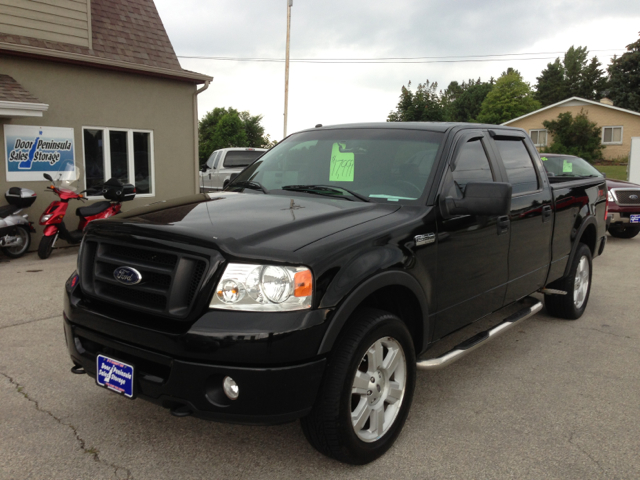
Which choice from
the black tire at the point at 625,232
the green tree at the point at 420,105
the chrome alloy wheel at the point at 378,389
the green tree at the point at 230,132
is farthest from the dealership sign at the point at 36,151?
the green tree at the point at 230,132

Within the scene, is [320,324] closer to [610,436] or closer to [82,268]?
[82,268]

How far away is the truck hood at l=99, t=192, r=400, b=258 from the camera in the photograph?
2.63m

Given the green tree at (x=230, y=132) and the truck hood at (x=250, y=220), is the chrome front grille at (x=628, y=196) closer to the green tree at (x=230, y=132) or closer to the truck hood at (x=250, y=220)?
the truck hood at (x=250, y=220)

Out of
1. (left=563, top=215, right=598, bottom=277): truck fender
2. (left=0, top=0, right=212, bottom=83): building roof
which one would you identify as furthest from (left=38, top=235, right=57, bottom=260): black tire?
(left=563, top=215, right=598, bottom=277): truck fender

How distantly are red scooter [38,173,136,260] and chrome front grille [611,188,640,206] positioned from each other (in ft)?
31.9

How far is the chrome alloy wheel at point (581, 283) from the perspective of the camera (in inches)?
223

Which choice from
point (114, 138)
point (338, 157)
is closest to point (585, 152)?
point (114, 138)

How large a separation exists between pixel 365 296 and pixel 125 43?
10627mm

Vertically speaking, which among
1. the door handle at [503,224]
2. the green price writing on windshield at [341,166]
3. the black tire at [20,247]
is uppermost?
the green price writing on windshield at [341,166]

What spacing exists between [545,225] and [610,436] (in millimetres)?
1958

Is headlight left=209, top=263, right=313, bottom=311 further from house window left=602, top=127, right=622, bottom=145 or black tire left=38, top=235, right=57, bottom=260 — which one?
house window left=602, top=127, right=622, bottom=145

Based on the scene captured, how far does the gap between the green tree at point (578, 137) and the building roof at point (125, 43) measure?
34.7 metres

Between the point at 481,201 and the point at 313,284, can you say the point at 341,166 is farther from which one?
the point at 313,284

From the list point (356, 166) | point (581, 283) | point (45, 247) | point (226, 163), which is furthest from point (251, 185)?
point (226, 163)
